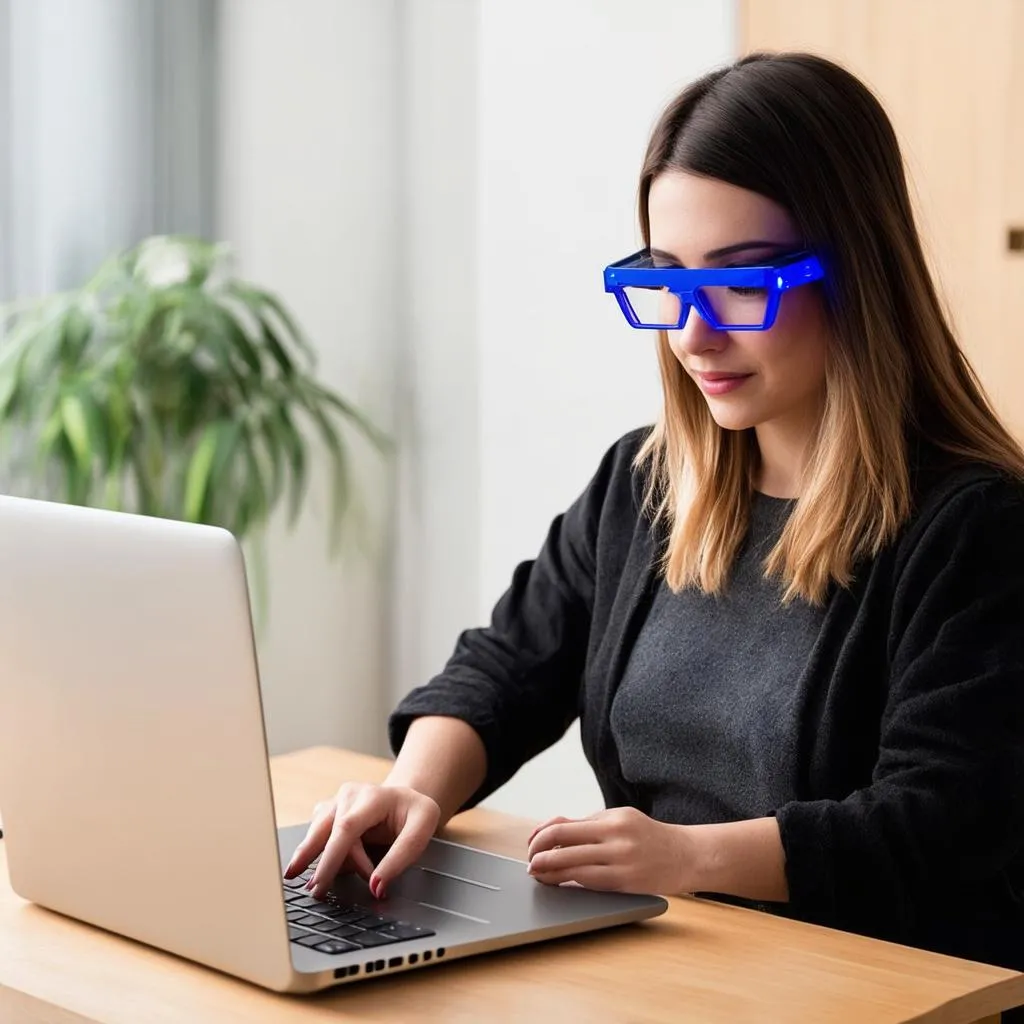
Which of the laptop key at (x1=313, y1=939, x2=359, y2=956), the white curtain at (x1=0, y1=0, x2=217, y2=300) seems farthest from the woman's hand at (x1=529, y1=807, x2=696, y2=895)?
the white curtain at (x1=0, y1=0, x2=217, y2=300)

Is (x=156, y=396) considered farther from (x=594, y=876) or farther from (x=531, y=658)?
(x=594, y=876)

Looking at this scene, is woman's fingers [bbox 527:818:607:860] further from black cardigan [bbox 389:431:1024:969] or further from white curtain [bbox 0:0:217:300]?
white curtain [bbox 0:0:217:300]

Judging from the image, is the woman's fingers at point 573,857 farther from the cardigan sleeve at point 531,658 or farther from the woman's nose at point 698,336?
the woman's nose at point 698,336

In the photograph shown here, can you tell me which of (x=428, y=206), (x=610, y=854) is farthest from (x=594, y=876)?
(x=428, y=206)

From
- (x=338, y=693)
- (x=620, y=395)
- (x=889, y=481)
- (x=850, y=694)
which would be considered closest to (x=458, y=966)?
(x=850, y=694)

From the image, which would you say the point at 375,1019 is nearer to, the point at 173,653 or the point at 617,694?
the point at 173,653

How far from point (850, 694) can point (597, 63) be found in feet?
5.82

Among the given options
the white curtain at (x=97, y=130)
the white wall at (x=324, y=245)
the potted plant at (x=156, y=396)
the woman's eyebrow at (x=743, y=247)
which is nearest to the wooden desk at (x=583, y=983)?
the woman's eyebrow at (x=743, y=247)

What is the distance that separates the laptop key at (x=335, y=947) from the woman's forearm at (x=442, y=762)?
0.40 m

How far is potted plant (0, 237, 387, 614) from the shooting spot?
286 cm

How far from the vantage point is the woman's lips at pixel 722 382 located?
5.13ft

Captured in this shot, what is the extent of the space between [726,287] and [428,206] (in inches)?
82.7

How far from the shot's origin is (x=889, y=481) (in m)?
1.54

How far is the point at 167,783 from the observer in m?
1.14
